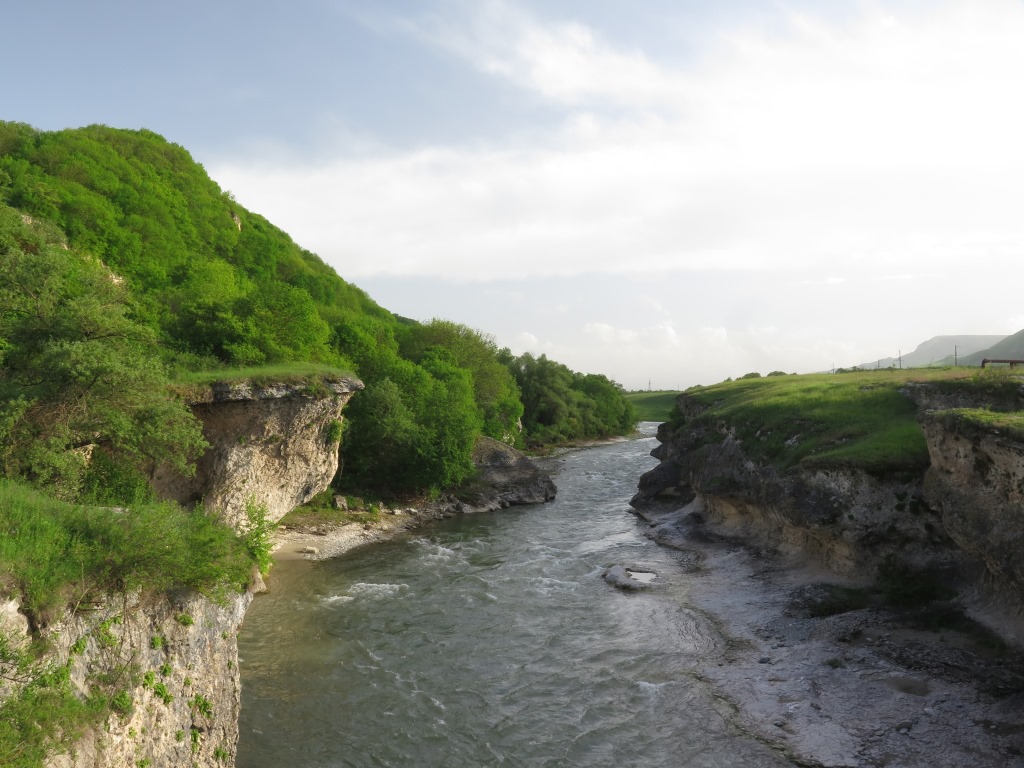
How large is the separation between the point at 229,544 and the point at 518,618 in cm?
1339

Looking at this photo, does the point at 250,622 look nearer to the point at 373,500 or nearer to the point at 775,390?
the point at 373,500

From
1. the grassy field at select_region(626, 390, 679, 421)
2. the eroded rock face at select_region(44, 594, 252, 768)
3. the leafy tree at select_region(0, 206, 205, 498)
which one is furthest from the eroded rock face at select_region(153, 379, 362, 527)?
the grassy field at select_region(626, 390, 679, 421)

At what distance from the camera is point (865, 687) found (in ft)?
52.9

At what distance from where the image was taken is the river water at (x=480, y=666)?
1442 centimetres

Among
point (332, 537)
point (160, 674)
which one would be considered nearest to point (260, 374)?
point (332, 537)

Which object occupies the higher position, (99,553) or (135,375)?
(135,375)

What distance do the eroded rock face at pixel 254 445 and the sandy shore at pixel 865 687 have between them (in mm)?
18742

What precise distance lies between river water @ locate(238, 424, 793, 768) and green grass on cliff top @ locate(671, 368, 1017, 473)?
8.01m

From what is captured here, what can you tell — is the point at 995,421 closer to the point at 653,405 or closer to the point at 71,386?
the point at 71,386

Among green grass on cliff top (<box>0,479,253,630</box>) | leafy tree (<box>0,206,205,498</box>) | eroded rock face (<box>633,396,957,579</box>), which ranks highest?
leafy tree (<box>0,206,205,498</box>)

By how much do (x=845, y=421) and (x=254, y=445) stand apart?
27236mm

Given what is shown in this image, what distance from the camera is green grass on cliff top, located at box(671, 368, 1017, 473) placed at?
2411cm

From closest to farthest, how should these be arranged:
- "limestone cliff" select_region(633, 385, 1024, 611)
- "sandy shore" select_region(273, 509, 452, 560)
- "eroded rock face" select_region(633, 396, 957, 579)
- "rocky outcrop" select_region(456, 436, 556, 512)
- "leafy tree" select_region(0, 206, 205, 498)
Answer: "leafy tree" select_region(0, 206, 205, 498) < "limestone cliff" select_region(633, 385, 1024, 611) < "eroded rock face" select_region(633, 396, 957, 579) < "sandy shore" select_region(273, 509, 452, 560) < "rocky outcrop" select_region(456, 436, 556, 512)

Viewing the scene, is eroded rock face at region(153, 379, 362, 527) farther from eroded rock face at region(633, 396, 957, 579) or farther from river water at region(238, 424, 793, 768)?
eroded rock face at region(633, 396, 957, 579)
